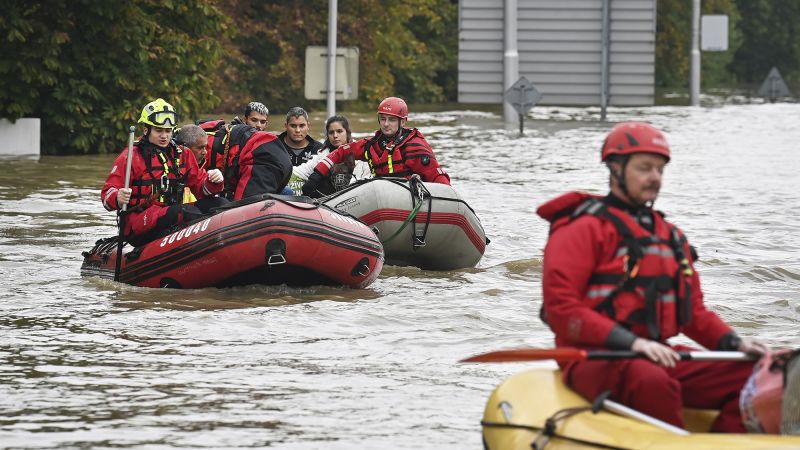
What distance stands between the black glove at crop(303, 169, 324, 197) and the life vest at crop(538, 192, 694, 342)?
851cm

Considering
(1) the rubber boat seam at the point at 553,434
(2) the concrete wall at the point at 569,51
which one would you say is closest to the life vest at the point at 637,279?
(1) the rubber boat seam at the point at 553,434

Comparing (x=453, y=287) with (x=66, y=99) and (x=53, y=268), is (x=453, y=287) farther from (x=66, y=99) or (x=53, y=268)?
(x=66, y=99)

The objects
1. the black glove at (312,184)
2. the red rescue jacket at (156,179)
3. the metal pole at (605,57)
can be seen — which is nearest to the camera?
the red rescue jacket at (156,179)

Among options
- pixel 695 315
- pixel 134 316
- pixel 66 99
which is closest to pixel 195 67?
pixel 66 99

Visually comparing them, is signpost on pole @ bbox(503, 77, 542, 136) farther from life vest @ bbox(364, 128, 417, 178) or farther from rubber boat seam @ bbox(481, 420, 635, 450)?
rubber boat seam @ bbox(481, 420, 635, 450)

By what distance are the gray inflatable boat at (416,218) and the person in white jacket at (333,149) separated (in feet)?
2.35

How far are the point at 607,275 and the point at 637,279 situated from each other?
121 mm

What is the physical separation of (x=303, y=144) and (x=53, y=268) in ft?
8.62

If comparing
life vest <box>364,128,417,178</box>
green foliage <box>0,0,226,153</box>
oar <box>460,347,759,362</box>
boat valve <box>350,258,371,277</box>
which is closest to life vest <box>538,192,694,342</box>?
oar <box>460,347,759,362</box>

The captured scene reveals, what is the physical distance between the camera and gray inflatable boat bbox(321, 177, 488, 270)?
14.5 meters

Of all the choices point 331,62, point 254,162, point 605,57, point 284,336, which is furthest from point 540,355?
point 605,57

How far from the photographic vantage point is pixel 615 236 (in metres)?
6.63

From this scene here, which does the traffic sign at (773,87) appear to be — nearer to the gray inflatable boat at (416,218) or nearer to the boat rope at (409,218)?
the gray inflatable boat at (416,218)

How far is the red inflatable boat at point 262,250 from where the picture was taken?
12.4 meters
